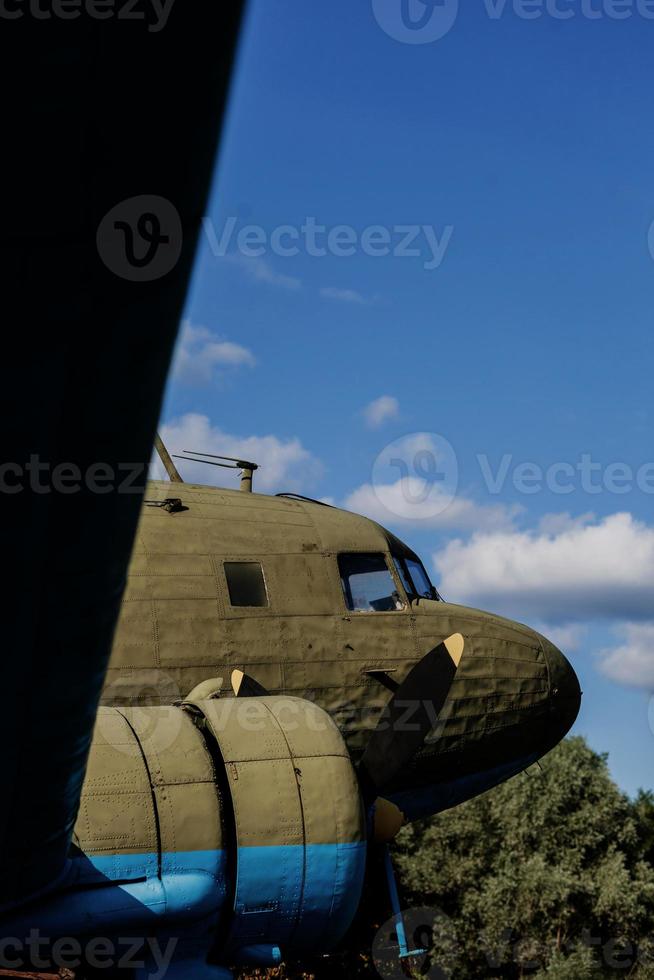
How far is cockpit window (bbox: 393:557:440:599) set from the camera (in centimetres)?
1479

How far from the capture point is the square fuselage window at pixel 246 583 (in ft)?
42.8

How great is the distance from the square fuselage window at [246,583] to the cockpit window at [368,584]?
3.95 feet

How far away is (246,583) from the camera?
1319cm

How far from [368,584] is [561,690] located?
10.4 ft

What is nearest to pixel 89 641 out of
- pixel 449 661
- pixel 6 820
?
pixel 6 820

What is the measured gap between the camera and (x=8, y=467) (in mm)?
3119

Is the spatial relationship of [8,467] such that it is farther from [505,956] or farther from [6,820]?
[505,956]
